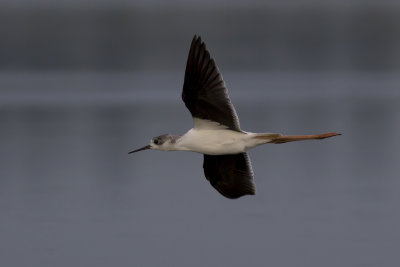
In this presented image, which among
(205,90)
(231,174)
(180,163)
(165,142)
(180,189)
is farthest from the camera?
(180,163)

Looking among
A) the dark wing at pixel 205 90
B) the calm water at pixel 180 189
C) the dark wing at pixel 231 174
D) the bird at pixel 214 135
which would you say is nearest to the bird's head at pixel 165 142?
the bird at pixel 214 135

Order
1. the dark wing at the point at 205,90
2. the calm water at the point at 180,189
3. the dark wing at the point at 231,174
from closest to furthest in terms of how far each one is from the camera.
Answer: the dark wing at the point at 205,90 < the dark wing at the point at 231,174 < the calm water at the point at 180,189

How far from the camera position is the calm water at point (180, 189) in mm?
13070

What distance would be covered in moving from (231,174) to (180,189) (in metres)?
5.80

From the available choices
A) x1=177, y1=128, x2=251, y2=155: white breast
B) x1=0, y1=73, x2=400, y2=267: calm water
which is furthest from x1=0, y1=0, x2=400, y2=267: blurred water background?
x1=177, y1=128, x2=251, y2=155: white breast

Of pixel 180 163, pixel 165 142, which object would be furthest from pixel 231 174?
pixel 180 163

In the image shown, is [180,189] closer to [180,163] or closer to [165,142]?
[180,163]

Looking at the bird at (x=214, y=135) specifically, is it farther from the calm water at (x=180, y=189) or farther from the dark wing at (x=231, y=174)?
the calm water at (x=180, y=189)

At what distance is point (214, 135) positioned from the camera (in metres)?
10.2

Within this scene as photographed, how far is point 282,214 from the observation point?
14656 millimetres

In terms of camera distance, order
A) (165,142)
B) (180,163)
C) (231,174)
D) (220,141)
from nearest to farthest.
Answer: (220,141) → (165,142) → (231,174) → (180,163)

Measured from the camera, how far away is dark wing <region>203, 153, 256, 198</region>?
10719 millimetres

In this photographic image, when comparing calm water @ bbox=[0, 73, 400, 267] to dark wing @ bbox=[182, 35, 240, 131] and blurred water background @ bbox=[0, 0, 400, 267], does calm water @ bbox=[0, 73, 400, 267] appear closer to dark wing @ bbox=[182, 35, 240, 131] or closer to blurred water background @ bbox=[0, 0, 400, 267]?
blurred water background @ bbox=[0, 0, 400, 267]

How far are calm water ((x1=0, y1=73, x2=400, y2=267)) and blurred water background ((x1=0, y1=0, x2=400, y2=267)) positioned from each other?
30 mm
